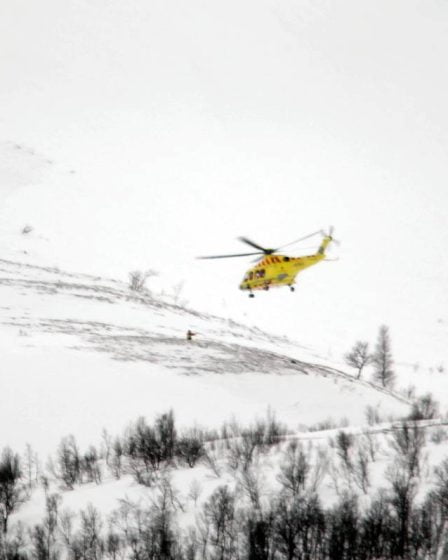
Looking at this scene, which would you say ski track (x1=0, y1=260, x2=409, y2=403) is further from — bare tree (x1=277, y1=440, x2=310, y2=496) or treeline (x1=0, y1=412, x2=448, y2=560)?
bare tree (x1=277, y1=440, x2=310, y2=496)

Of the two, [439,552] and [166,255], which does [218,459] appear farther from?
[166,255]

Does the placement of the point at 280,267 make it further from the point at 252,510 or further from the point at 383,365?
the point at 383,365

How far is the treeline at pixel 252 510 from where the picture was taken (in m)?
12.1

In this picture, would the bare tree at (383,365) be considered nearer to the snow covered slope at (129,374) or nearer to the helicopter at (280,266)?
the snow covered slope at (129,374)

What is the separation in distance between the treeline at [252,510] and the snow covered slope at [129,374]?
6071 mm

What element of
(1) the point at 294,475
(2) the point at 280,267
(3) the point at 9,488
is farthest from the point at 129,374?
(1) the point at 294,475

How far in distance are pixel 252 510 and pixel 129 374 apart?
18470 mm

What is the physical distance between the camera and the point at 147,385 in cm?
2997

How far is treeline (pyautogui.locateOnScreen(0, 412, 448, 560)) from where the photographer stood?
1207cm

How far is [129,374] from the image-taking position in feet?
102

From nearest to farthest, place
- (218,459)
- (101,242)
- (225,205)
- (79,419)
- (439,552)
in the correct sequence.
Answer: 1. (439,552)
2. (218,459)
3. (79,419)
4. (101,242)
5. (225,205)

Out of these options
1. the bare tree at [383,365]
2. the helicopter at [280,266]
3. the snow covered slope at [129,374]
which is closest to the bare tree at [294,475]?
the snow covered slope at [129,374]

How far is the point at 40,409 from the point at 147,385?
707 cm

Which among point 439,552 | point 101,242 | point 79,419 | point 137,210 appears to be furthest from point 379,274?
point 439,552
